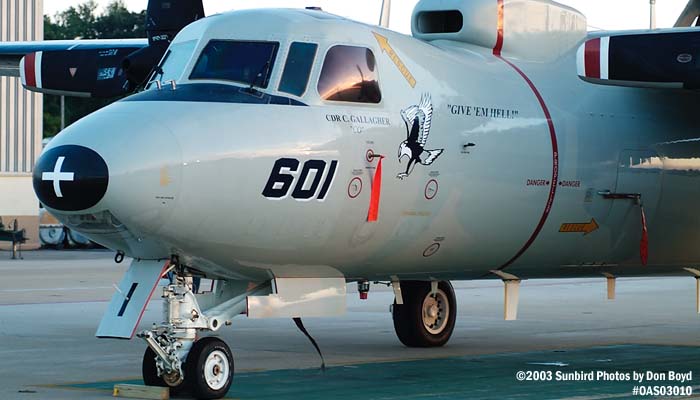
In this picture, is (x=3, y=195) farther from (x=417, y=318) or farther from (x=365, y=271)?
(x=365, y=271)

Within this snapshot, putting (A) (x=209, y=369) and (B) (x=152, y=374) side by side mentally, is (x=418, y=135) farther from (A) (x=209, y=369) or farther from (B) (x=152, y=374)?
(B) (x=152, y=374)

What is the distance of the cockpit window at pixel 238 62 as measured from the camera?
1127 cm

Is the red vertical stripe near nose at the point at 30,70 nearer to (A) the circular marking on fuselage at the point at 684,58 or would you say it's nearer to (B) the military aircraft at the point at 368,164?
(B) the military aircraft at the point at 368,164

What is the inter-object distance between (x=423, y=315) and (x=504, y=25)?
14.4 feet

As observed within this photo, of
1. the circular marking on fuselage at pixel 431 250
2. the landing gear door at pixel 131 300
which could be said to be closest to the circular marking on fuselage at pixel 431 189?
the circular marking on fuselage at pixel 431 250

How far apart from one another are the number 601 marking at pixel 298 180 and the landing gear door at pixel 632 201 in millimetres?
4106

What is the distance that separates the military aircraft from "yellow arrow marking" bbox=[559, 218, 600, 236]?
0.07 ft

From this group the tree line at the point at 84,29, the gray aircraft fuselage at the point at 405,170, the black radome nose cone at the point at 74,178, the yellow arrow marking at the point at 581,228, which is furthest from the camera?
the tree line at the point at 84,29

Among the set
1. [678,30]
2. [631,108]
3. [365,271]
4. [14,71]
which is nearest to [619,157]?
[631,108]

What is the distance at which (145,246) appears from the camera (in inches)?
424

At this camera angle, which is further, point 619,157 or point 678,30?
point 619,157

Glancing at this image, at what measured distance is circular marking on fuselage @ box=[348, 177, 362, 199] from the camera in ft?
37.4

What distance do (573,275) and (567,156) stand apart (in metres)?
1.89

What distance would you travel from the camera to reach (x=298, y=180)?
11.0 m
